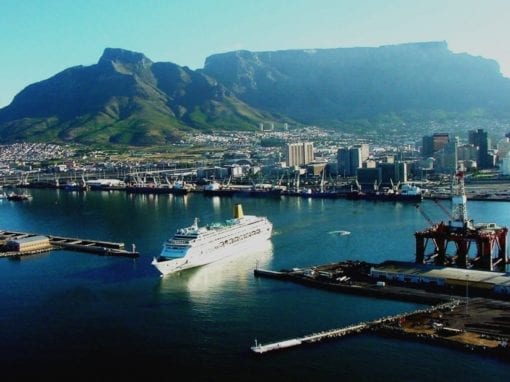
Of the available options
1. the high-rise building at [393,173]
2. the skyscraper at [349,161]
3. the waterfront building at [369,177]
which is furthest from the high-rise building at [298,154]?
the high-rise building at [393,173]

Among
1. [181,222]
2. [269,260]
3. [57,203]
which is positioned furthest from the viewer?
[57,203]

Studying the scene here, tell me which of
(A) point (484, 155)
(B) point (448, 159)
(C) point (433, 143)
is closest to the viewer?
(B) point (448, 159)

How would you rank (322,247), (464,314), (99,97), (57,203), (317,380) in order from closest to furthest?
(317,380) < (464,314) < (322,247) < (57,203) < (99,97)

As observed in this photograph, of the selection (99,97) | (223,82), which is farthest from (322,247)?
(223,82)

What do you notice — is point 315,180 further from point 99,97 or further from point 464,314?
point 99,97

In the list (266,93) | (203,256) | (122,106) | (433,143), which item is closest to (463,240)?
(203,256)

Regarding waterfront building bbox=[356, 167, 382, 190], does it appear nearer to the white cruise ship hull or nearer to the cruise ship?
the white cruise ship hull

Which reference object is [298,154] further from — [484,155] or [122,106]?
[122,106]

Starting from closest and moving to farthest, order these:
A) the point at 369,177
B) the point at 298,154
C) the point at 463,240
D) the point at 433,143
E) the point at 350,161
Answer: the point at 463,240 → the point at 369,177 → the point at 350,161 → the point at 298,154 → the point at 433,143
